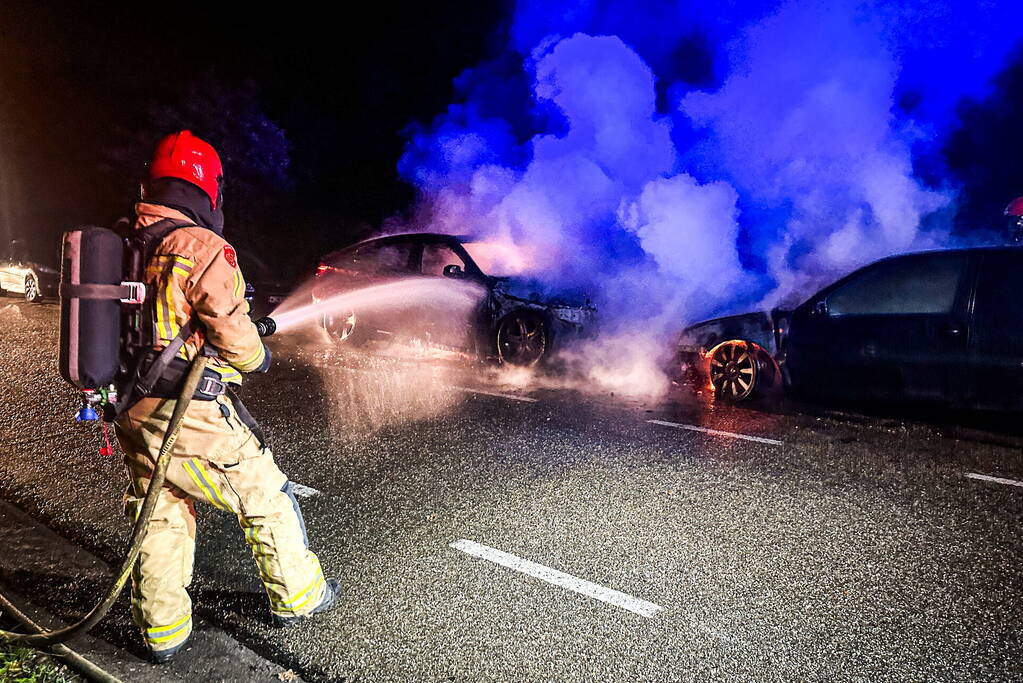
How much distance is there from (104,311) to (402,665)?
5.35 ft

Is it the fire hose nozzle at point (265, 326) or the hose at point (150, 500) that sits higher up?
the fire hose nozzle at point (265, 326)

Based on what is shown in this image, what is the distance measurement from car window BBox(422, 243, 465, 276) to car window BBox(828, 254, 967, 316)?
4.43 m

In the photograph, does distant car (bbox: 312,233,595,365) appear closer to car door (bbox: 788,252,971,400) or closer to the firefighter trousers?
car door (bbox: 788,252,971,400)

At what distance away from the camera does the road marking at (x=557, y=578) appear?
10.2 feet

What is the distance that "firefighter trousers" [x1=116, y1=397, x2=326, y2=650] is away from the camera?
268cm

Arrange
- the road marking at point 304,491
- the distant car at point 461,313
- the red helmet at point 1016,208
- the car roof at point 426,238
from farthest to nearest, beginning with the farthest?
the car roof at point 426,238 → the distant car at point 461,313 → the red helmet at point 1016,208 → the road marking at point 304,491

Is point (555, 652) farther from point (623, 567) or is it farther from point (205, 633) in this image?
point (205, 633)

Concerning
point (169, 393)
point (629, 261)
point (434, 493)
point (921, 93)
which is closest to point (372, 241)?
point (629, 261)

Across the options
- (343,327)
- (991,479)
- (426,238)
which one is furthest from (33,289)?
(991,479)

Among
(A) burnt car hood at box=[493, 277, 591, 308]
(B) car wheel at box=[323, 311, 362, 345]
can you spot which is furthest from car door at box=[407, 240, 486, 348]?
(B) car wheel at box=[323, 311, 362, 345]

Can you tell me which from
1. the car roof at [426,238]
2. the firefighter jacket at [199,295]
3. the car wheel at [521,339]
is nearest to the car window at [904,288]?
the car wheel at [521,339]

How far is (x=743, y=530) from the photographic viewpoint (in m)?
3.93

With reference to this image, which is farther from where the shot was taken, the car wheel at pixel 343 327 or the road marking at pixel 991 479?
the car wheel at pixel 343 327

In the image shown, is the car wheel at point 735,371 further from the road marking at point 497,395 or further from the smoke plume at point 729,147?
the road marking at point 497,395
